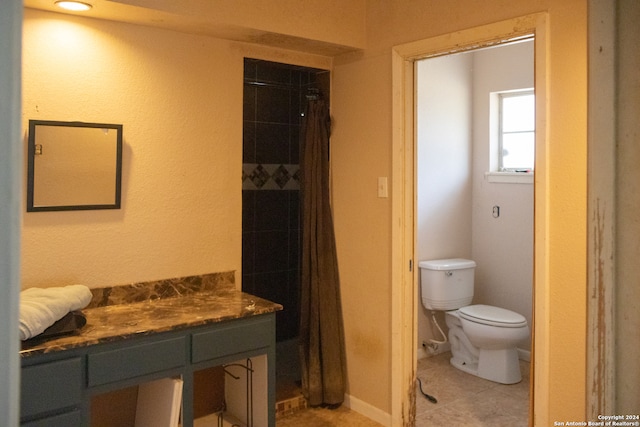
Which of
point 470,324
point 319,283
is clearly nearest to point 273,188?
point 319,283

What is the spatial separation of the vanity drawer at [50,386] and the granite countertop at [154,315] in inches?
2.6

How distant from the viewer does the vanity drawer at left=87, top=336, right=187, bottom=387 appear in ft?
6.54

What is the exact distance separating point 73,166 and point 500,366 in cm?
297

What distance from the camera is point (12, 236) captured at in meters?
0.50

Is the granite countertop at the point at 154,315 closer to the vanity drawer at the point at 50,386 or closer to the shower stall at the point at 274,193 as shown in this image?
the vanity drawer at the point at 50,386

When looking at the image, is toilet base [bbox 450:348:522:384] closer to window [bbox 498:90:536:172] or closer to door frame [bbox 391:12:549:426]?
door frame [bbox 391:12:549:426]

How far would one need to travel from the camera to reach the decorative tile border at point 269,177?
401 centimetres

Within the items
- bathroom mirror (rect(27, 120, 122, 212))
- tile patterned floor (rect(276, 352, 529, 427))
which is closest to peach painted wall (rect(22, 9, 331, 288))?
bathroom mirror (rect(27, 120, 122, 212))

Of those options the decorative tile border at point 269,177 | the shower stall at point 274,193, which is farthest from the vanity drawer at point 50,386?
the decorative tile border at point 269,177

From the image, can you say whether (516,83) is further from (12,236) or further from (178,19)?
(12,236)

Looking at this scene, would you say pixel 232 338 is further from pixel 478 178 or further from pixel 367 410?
pixel 478 178

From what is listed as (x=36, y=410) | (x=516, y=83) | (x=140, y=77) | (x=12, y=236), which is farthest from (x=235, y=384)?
(x=516, y=83)

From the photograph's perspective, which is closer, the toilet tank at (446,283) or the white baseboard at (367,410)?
the white baseboard at (367,410)

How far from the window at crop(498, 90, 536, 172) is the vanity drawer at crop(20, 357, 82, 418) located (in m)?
3.35
